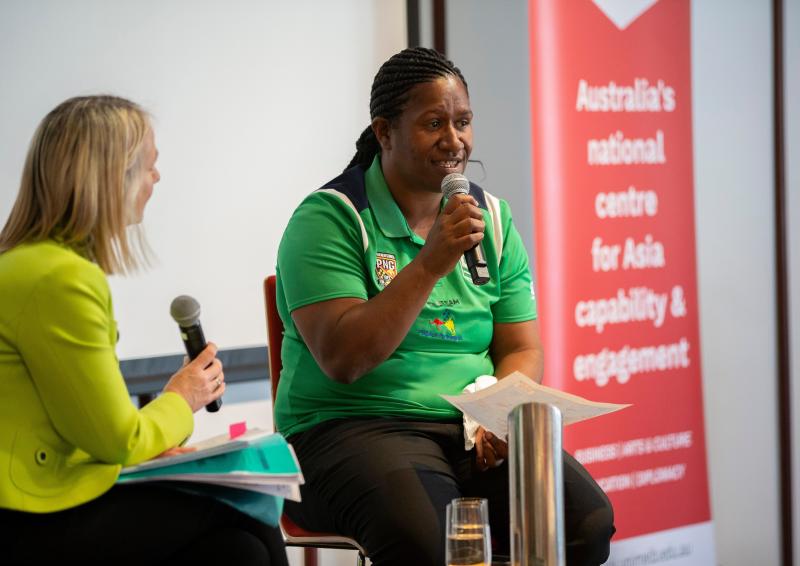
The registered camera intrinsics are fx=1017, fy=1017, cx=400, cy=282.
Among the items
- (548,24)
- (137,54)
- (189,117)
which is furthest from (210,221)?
(548,24)

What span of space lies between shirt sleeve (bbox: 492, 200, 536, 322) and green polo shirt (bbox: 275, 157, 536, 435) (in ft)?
0.18

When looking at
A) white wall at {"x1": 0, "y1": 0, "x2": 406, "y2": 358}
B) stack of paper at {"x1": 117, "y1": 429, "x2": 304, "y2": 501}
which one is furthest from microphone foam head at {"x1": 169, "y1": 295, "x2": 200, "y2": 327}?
white wall at {"x1": 0, "y1": 0, "x2": 406, "y2": 358}

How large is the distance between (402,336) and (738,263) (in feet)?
7.96

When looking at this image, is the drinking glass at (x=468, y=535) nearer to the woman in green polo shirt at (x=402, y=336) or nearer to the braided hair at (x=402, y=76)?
the woman in green polo shirt at (x=402, y=336)

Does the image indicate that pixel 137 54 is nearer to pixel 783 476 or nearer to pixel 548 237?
pixel 548 237

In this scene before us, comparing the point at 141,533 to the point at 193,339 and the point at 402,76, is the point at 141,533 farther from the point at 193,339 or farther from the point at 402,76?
the point at 402,76

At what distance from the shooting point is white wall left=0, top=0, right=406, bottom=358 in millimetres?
2668

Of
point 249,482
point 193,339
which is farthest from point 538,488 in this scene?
point 193,339

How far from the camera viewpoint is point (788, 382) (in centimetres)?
411

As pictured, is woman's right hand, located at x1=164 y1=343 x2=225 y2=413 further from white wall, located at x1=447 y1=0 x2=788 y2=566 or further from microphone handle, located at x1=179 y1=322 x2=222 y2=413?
white wall, located at x1=447 y1=0 x2=788 y2=566

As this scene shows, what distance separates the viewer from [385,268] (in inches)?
85.2

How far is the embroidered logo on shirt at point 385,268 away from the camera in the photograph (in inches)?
84.4

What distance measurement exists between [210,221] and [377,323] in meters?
1.13

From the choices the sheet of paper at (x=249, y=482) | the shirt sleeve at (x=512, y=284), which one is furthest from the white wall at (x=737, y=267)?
the sheet of paper at (x=249, y=482)
